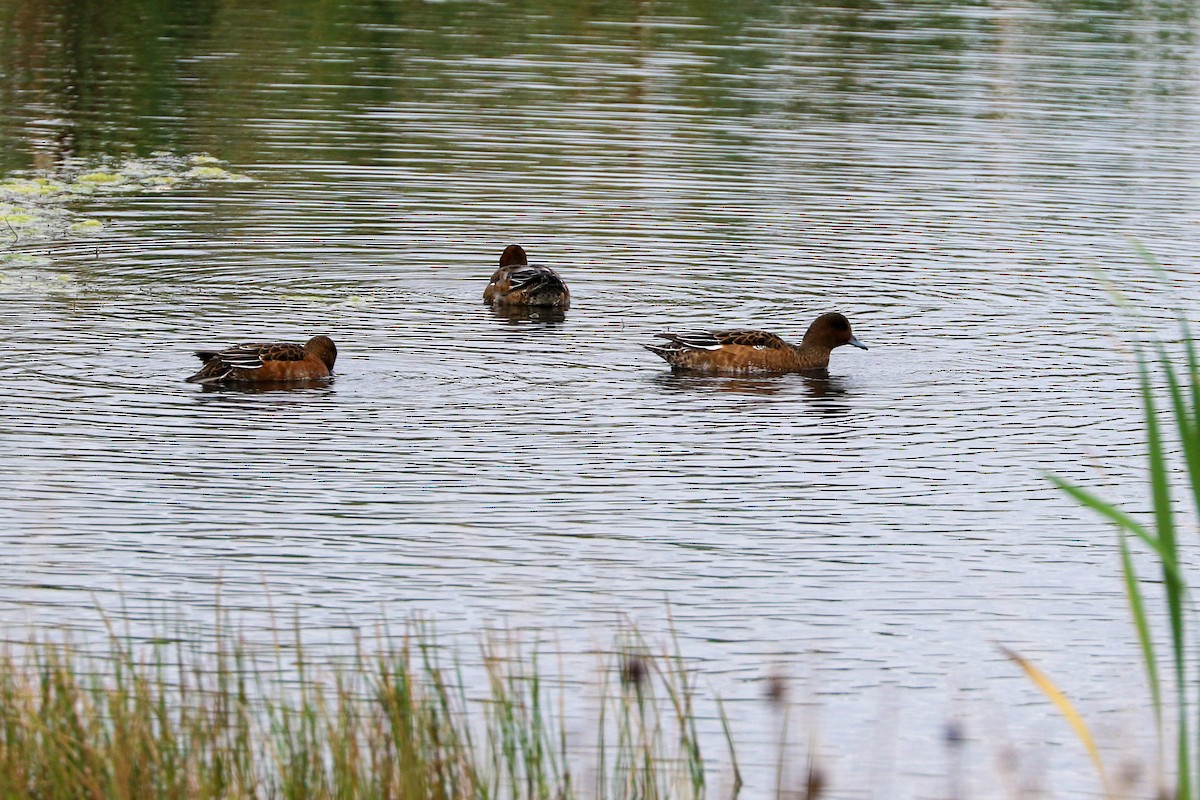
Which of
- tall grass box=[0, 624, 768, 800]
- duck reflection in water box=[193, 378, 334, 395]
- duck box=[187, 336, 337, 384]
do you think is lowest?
duck reflection in water box=[193, 378, 334, 395]

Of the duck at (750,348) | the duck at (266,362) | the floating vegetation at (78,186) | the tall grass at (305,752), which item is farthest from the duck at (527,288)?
the tall grass at (305,752)

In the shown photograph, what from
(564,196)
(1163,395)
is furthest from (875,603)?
(564,196)

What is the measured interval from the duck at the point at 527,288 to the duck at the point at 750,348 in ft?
7.31

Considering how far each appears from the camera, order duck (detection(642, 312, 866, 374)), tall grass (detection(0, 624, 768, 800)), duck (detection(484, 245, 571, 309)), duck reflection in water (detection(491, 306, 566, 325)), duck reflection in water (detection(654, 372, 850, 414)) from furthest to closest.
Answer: duck (detection(484, 245, 571, 309)), duck reflection in water (detection(491, 306, 566, 325)), duck (detection(642, 312, 866, 374)), duck reflection in water (detection(654, 372, 850, 414)), tall grass (detection(0, 624, 768, 800))

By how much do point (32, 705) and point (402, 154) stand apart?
24341mm

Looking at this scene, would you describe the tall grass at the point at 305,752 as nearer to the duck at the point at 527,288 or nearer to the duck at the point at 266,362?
the duck at the point at 266,362

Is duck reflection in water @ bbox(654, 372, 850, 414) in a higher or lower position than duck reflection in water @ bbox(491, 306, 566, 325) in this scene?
lower

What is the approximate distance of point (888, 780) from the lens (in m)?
10.1

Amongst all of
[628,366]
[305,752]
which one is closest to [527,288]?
[628,366]

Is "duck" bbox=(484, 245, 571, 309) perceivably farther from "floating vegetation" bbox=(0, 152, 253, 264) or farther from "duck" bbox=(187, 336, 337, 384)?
"floating vegetation" bbox=(0, 152, 253, 264)

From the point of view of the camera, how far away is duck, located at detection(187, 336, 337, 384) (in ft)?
59.5

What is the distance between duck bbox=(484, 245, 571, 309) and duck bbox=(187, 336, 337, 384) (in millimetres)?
3681

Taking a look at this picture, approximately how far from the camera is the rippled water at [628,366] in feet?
40.5

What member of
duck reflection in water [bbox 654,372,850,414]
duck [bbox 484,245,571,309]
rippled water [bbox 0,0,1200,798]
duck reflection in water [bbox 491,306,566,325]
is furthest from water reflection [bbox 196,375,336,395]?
duck [bbox 484,245,571,309]
